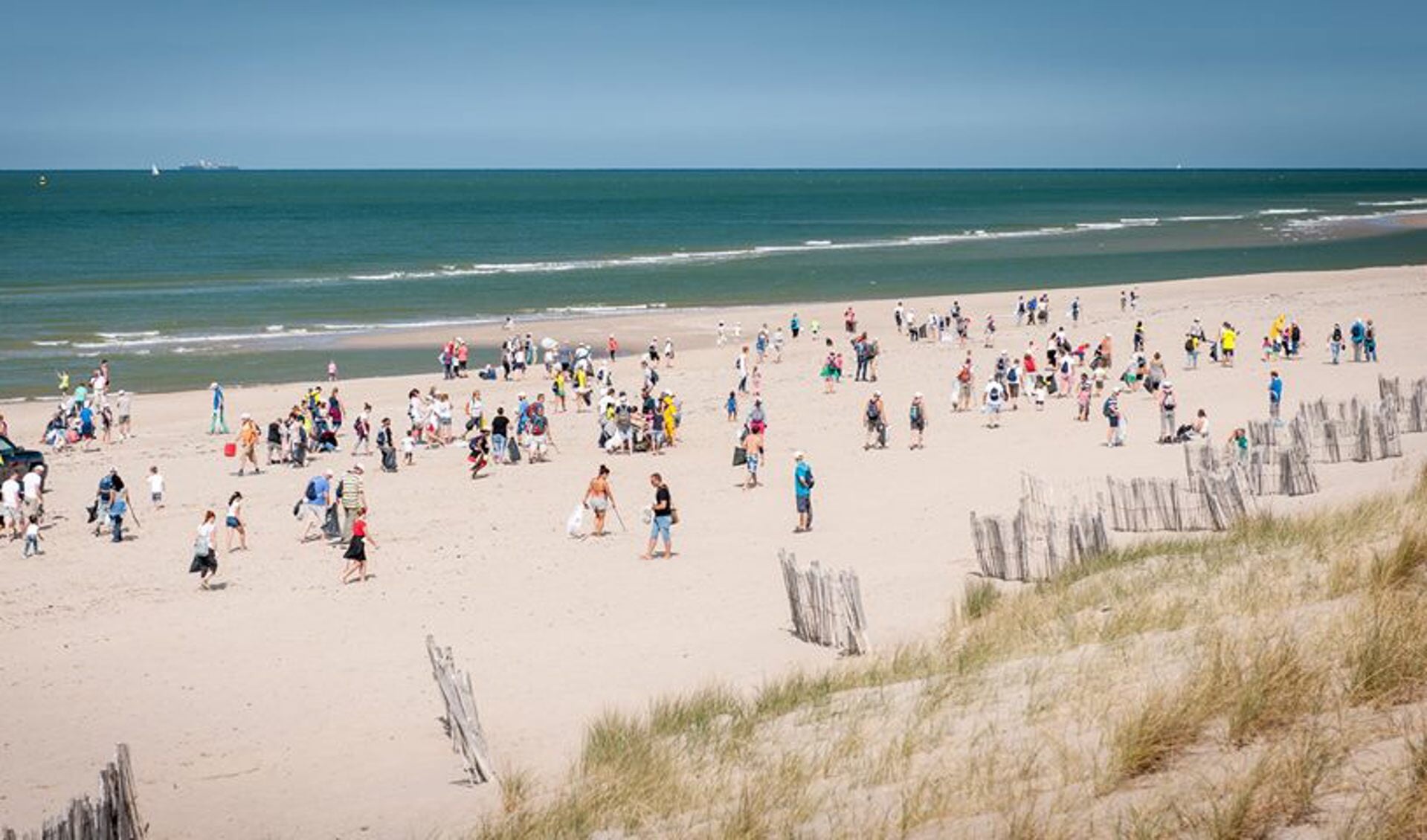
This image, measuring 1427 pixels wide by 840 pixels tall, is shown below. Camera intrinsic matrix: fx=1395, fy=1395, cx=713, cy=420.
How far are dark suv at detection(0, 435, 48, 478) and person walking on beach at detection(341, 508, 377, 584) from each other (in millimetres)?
8467

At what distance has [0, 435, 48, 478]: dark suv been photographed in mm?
24297

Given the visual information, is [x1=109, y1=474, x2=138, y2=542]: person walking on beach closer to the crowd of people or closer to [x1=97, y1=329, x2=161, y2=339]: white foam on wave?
the crowd of people

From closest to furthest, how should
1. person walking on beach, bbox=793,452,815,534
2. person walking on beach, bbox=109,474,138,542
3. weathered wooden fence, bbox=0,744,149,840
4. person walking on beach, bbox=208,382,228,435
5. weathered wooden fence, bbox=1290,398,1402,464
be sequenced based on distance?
weathered wooden fence, bbox=0,744,149,840, person walking on beach, bbox=793,452,815,534, weathered wooden fence, bbox=1290,398,1402,464, person walking on beach, bbox=109,474,138,542, person walking on beach, bbox=208,382,228,435

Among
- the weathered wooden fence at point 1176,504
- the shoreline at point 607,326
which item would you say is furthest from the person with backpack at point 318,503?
the shoreline at point 607,326

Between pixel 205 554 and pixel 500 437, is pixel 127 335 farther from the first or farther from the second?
pixel 205 554

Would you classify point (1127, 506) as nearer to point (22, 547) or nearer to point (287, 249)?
point (22, 547)

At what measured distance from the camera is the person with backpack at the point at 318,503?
21688 mm

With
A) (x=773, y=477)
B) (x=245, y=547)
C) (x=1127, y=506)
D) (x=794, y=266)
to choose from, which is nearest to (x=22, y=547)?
(x=245, y=547)

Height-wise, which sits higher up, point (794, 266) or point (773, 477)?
point (794, 266)

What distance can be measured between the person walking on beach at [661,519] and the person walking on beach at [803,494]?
2.08 meters

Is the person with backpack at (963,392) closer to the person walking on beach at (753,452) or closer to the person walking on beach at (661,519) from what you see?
the person walking on beach at (753,452)

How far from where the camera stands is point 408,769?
38.1 feet

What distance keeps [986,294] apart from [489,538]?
4628 centimetres

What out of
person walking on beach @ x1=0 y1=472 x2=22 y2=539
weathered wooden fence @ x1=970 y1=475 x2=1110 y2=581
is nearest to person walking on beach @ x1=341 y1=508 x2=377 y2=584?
person walking on beach @ x1=0 y1=472 x2=22 y2=539
